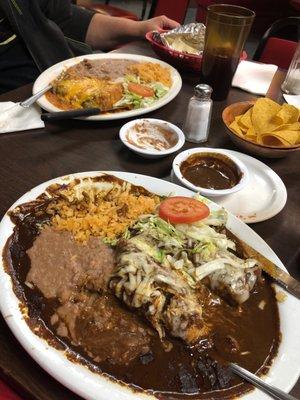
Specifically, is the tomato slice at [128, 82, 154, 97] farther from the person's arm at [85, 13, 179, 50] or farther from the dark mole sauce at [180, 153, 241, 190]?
the person's arm at [85, 13, 179, 50]

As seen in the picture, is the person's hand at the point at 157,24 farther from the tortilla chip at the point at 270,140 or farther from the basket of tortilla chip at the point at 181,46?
the tortilla chip at the point at 270,140

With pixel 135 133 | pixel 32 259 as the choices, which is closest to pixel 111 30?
pixel 135 133

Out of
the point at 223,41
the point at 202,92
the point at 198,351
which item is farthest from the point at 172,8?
the point at 198,351

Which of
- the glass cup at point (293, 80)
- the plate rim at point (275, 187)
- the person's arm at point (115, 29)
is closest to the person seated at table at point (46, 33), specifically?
the person's arm at point (115, 29)

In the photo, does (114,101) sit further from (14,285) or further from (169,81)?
(14,285)

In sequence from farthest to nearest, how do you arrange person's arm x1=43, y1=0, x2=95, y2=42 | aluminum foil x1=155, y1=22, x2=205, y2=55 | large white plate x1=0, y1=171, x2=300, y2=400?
person's arm x1=43, y1=0, x2=95, y2=42 → aluminum foil x1=155, y1=22, x2=205, y2=55 → large white plate x1=0, y1=171, x2=300, y2=400

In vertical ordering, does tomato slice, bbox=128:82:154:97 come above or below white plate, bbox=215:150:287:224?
above

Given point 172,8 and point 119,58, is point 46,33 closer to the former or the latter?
point 119,58

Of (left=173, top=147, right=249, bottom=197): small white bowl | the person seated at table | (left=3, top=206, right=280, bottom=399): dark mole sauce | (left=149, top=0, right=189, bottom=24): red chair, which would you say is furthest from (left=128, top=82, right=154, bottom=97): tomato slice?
(left=149, top=0, right=189, bottom=24): red chair
